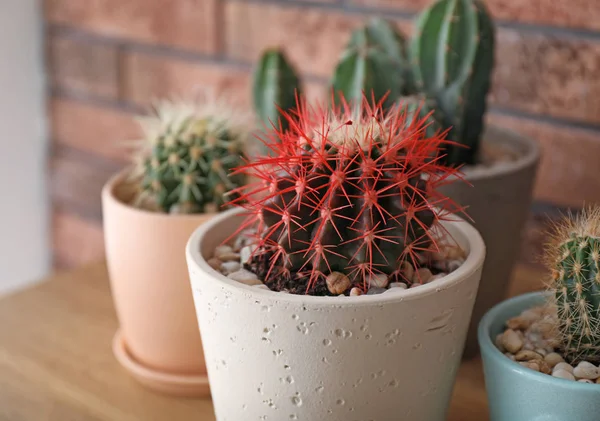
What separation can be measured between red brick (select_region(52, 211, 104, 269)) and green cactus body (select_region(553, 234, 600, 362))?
1292 mm

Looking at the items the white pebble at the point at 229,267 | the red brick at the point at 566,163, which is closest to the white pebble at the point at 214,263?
the white pebble at the point at 229,267

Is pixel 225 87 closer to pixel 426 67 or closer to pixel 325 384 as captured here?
pixel 426 67

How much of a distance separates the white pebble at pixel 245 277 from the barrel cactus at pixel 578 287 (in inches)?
8.8

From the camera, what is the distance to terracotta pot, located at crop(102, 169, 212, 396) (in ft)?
2.34

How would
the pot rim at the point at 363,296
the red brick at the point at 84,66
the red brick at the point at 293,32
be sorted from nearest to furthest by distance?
the pot rim at the point at 363,296 < the red brick at the point at 293,32 < the red brick at the point at 84,66

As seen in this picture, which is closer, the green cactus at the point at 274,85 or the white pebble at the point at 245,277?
the white pebble at the point at 245,277

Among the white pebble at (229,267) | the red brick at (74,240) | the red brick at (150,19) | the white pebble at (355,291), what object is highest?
the red brick at (150,19)

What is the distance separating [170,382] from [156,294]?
87 mm

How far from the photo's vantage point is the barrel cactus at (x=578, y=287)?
0.55m

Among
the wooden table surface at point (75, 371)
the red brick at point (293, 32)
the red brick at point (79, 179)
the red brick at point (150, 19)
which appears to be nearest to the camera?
the wooden table surface at point (75, 371)

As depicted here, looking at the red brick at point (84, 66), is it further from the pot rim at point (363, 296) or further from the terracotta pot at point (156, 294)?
the pot rim at point (363, 296)

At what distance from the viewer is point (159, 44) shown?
4.75ft

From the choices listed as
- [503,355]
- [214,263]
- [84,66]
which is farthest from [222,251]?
[84,66]

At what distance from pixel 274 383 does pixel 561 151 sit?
645mm
